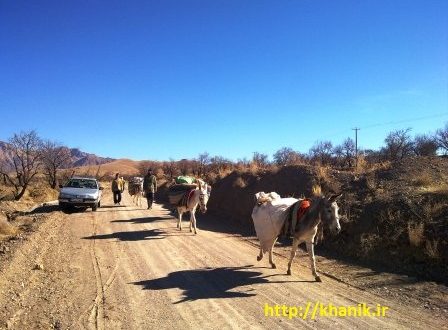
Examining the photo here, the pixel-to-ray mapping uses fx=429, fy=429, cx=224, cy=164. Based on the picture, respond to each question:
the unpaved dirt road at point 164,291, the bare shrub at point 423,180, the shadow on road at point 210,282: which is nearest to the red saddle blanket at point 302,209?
the unpaved dirt road at point 164,291

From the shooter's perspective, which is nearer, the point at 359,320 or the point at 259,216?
the point at 359,320

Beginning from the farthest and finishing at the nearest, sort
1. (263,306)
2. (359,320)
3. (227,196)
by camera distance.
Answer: (227,196)
(263,306)
(359,320)

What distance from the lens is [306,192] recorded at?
19.1 metres

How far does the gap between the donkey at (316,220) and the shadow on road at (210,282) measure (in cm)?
120

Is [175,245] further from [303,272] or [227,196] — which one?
[227,196]

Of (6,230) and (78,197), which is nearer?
(6,230)

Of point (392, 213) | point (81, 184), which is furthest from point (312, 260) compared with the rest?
point (81, 184)

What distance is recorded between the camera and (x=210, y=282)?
384 inches

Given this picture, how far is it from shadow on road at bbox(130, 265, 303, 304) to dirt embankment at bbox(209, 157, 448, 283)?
12.9 feet

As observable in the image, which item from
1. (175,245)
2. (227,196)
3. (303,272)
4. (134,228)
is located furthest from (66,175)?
(303,272)

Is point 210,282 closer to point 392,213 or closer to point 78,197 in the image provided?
point 392,213

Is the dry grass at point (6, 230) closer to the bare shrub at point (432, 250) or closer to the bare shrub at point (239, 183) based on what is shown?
the bare shrub at point (239, 183)

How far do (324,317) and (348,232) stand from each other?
6.91 metres

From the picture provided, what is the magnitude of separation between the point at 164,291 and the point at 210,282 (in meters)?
1.20
